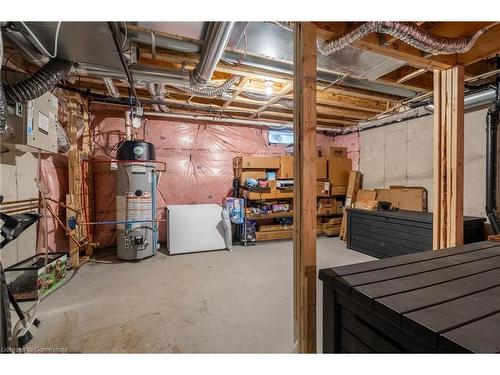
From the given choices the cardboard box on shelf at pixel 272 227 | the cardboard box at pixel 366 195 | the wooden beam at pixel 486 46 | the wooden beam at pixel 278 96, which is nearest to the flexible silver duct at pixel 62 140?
the wooden beam at pixel 278 96

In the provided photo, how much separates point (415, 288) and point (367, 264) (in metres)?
0.31

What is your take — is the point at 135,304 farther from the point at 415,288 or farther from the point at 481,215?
the point at 481,215

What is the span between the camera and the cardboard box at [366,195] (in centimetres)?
470

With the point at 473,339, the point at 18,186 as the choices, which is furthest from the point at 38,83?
the point at 473,339

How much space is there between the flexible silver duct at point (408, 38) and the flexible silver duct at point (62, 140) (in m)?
3.36

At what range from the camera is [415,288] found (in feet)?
3.32

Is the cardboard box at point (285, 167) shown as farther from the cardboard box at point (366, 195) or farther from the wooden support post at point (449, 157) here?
the wooden support post at point (449, 157)

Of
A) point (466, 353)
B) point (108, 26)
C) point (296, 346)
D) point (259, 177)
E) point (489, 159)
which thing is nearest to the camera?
point (466, 353)

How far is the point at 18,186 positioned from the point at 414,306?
3.64 metres

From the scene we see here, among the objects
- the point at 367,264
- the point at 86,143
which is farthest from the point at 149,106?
the point at 367,264

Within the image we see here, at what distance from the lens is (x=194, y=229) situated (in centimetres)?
408

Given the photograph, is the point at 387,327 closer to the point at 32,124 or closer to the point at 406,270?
the point at 406,270

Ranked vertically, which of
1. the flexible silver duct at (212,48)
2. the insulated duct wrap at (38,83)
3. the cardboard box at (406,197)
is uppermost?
the flexible silver duct at (212,48)

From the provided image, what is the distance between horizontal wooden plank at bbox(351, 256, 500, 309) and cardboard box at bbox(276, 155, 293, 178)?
362 centimetres
